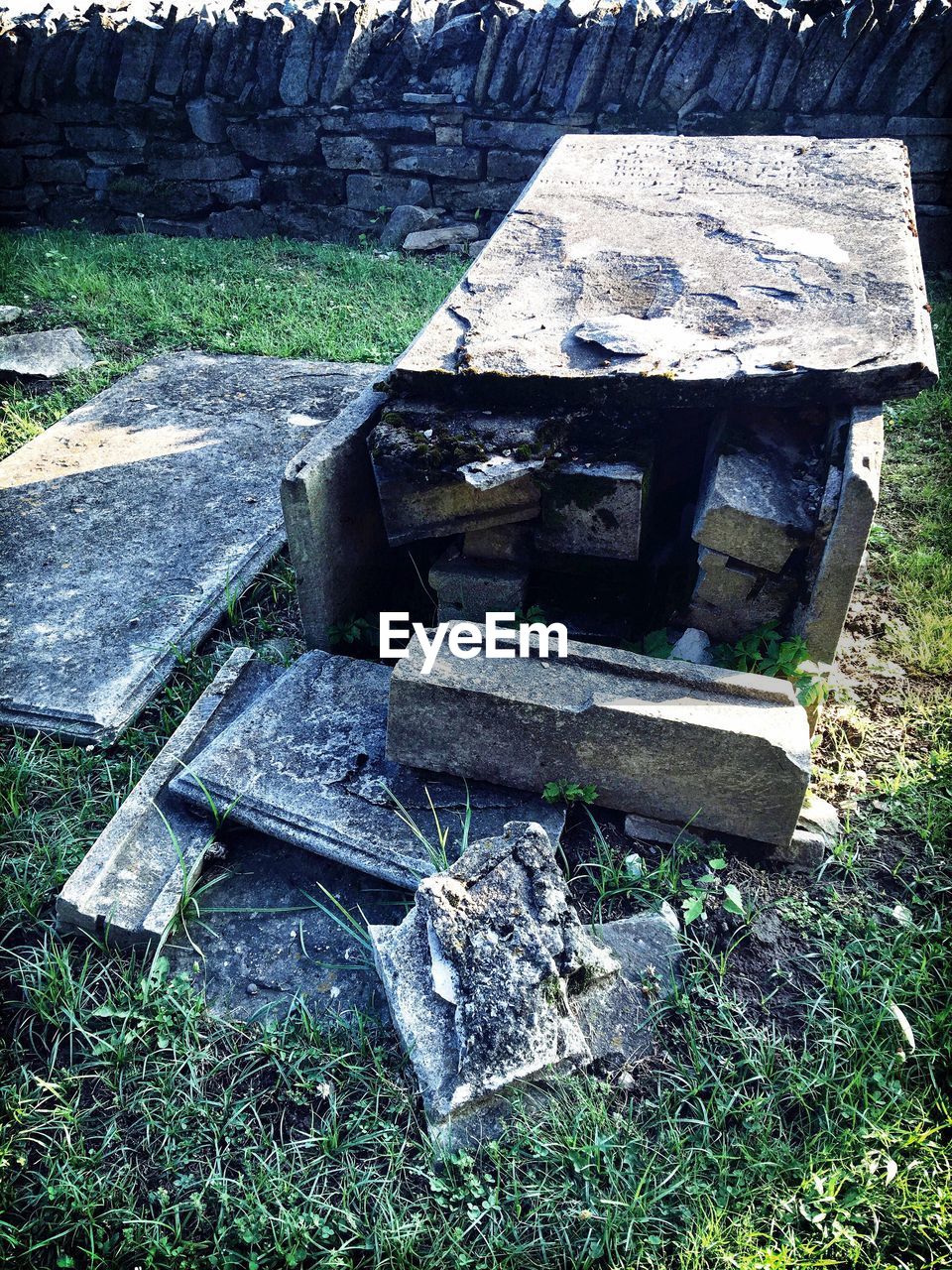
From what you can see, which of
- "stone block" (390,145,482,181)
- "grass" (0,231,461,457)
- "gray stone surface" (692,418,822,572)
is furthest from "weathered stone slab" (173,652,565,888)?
"stone block" (390,145,482,181)

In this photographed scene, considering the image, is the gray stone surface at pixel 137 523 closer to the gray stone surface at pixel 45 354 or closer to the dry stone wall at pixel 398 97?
the gray stone surface at pixel 45 354

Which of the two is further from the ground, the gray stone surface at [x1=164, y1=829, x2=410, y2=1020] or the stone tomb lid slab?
the stone tomb lid slab

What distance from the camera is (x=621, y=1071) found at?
2070mm

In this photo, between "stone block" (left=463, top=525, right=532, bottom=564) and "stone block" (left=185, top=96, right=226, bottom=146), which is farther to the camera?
"stone block" (left=185, top=96, right=226, bottom=146)

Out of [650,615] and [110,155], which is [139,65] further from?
[650,615]

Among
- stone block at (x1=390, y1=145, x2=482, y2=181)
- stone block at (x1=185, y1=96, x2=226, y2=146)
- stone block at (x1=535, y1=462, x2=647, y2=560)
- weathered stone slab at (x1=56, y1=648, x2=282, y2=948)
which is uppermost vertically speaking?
stone block at (x1=185, y1=96, x2=226, y2=146)

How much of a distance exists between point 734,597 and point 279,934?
1670 mm

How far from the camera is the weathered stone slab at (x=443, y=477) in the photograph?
8.79 feet

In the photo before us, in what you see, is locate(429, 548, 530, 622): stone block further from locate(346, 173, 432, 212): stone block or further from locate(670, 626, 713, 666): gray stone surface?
locate(346, 173, 432, 212): stone block

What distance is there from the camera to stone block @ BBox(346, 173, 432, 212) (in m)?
7.22

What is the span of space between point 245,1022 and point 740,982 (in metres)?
1.24

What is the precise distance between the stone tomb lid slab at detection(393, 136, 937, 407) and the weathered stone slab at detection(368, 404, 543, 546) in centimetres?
18

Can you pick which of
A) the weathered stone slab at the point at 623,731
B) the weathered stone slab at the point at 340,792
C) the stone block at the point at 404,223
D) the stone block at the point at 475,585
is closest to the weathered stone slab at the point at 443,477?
the stone block at the point at 475,585

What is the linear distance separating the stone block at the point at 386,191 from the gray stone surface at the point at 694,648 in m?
5.77
